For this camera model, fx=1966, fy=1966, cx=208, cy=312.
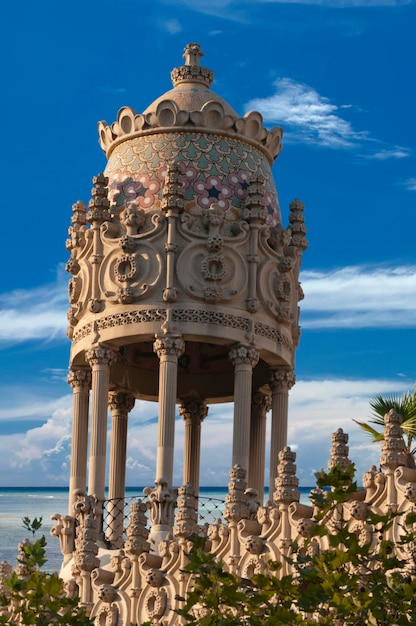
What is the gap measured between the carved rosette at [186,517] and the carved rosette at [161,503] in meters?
4.29

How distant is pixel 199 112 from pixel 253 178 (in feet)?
8.09

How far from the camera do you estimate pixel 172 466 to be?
53.0 m

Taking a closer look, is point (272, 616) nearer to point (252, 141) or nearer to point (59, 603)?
point (59, 603)

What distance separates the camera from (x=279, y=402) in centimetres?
5612

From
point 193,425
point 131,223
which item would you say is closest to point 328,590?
point 131,223

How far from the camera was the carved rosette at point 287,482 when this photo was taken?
142ft

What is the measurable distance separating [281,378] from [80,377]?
19.1 ft

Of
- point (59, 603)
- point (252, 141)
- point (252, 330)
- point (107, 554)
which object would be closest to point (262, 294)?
point (252, 330)

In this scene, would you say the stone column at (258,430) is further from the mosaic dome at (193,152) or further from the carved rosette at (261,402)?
the mosaic dome at (193,152)

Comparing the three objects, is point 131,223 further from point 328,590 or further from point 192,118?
point 328,590

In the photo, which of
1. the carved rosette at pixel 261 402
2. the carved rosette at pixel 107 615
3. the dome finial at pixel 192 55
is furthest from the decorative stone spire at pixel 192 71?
the carved rosette at pixel 107 615

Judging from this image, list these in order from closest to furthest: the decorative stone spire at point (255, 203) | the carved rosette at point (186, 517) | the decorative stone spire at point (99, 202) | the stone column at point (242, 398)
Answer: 1. the carved rosette at point (186, 517)
2. the stone column at point (242, 398)
3. the decorative stone spire at point (255, 203)
4. the decorative stone spire at point (99, 202)

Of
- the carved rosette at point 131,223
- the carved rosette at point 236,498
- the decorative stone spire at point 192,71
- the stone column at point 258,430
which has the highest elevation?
the decorative stone spire at point 192,71

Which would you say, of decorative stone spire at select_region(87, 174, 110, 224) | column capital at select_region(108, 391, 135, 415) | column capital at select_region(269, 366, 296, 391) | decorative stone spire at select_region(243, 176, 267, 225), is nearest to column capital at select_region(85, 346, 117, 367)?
decorative stone spire at select_region(87, 174, 110, 224)
